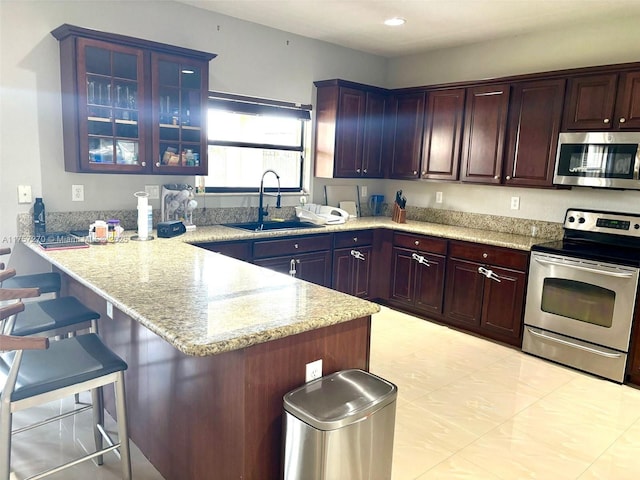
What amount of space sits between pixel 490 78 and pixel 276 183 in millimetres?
2192

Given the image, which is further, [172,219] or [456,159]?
[456,159]

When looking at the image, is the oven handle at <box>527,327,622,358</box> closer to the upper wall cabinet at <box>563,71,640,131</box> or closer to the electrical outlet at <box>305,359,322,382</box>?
the upper wall cabinet at <box>563,71,640,131</box>

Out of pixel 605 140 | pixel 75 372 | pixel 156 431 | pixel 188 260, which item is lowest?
pixel 156 431

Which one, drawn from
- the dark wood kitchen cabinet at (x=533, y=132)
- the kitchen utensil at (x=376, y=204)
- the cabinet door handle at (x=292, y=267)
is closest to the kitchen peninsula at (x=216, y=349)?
the cabinet door handle at (x=292, y=267)

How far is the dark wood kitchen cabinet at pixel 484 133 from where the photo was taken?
13.3ft

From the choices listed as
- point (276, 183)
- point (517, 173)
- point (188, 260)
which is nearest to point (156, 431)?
point (188, 260)

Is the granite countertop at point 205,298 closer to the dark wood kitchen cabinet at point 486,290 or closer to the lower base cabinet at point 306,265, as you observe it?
the lower base cabinet at point 306,265

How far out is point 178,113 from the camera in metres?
3.44

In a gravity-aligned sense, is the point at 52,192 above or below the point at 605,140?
below

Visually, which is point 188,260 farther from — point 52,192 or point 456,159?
point 456,159

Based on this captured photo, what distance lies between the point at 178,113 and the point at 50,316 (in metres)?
1.74

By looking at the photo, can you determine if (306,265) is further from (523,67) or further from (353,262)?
Result: (523,67)

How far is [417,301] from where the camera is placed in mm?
4512

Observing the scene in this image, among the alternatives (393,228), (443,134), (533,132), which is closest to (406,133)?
(443,134)
